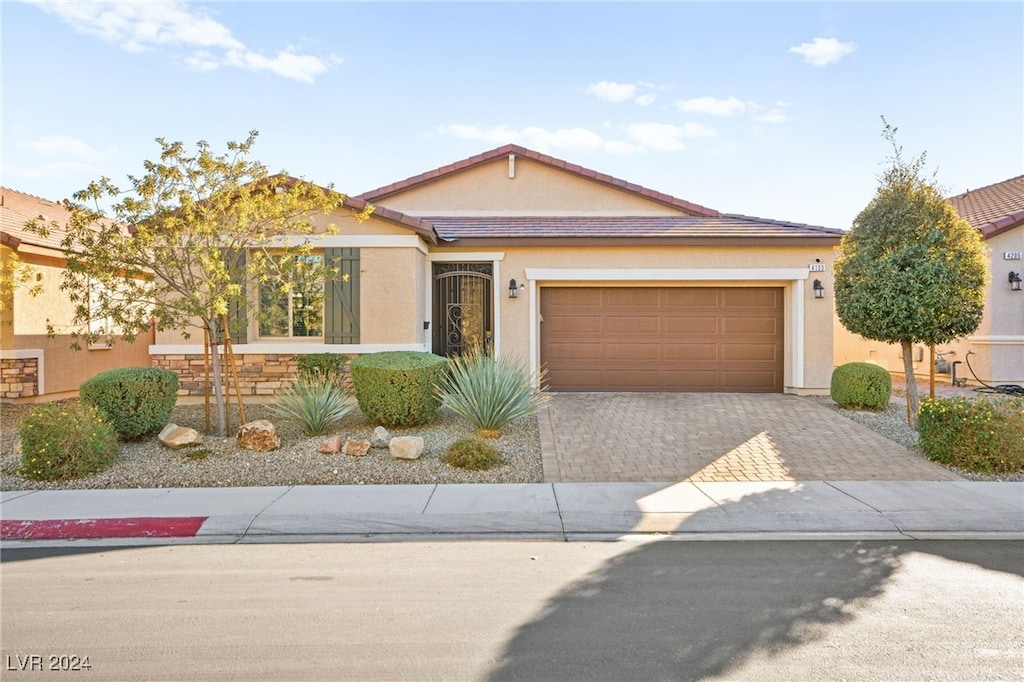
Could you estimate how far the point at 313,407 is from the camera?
8.92 metres

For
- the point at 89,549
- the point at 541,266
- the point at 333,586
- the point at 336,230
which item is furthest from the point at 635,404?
the point at 89,549

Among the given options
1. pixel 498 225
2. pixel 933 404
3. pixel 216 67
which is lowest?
pixel 933 404

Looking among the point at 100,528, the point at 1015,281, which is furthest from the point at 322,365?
the point at 1015,281

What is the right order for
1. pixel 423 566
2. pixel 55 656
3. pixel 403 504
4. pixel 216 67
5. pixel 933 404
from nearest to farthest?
pixel 55 656, pixel 423 566, pixel 403 504, pixel 933 404, pixel 216 67

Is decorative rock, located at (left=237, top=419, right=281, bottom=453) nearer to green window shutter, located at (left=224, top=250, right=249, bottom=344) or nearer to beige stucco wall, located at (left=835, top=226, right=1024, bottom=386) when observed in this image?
green window shutter, located at (left=224, top=250, right=249, bottom=344)

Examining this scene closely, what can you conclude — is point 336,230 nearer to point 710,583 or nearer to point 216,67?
point 216,67

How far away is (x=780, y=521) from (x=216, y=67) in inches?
466

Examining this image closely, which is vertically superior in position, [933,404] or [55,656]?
[933,404]

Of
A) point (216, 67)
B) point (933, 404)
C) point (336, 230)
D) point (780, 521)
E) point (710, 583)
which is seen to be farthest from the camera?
point (216, 67)

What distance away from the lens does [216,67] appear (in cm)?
1095

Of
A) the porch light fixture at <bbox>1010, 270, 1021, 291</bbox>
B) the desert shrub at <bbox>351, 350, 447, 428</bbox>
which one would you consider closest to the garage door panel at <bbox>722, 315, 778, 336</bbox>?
the porch light fixture at <bbox>1010, 270, 1021, 291</bbox>

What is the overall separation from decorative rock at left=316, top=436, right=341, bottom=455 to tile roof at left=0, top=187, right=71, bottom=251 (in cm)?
600

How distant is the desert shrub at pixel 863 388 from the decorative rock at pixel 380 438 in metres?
8.19

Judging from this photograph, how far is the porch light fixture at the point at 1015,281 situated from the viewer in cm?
1367
